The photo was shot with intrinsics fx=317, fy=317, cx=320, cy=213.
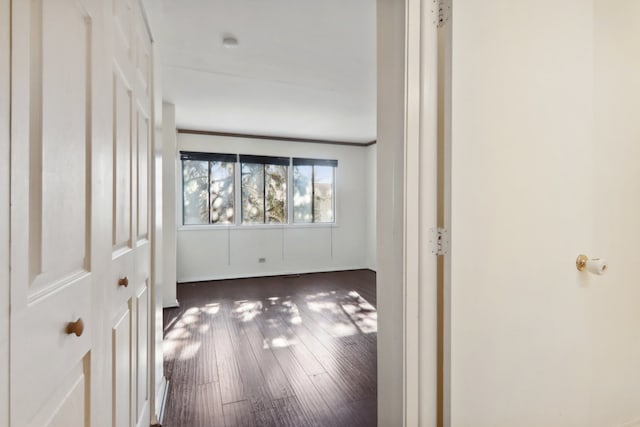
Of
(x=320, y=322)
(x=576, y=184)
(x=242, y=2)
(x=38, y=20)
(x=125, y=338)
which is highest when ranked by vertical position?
(x=242, y=2)

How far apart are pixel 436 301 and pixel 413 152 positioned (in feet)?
1.77

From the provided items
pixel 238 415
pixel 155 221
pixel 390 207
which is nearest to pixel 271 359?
pixel 238 415

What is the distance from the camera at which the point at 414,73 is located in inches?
43.5

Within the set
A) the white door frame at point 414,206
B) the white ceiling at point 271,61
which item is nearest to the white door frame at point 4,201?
the white door frame at point 414,206

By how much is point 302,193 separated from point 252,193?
960 mm

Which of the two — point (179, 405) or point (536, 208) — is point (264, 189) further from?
point (536, 208)

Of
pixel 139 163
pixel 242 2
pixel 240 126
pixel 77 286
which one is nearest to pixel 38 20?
pixel 77 286

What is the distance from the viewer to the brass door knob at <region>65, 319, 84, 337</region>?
690 millimetres

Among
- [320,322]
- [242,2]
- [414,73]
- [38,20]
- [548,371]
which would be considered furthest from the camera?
[320,322]

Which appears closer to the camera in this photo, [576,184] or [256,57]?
[576,184]

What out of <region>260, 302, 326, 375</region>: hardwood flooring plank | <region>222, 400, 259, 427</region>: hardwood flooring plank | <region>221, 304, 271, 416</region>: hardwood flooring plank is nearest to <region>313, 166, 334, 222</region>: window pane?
<region>260, 302, 326, 375</region>: hardwood flooring plank

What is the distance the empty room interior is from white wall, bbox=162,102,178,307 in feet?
0.05

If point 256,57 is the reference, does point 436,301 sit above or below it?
below

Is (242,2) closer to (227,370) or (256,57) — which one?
(256,57)
